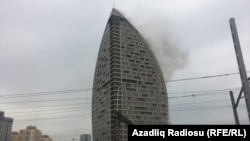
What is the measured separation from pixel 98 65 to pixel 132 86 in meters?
33.2

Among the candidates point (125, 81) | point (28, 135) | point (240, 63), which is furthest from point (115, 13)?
point (240, 63)

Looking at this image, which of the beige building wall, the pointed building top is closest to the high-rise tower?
the pointed building top

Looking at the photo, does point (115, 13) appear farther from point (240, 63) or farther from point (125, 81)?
point (240, 63)

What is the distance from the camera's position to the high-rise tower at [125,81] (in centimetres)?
13012

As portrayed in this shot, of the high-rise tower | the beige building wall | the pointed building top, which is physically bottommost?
the beige building wall

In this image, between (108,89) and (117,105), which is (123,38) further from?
(117,105)

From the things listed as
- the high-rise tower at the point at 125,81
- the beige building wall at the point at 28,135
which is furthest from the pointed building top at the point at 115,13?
the beige building wall at the point at 28,135

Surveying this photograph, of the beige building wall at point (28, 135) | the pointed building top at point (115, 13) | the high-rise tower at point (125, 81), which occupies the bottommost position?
the beige building wall at point (28, 135)

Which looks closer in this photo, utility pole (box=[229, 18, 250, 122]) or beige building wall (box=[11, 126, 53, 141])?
utility pole (box=[229, 18, 250, 122])

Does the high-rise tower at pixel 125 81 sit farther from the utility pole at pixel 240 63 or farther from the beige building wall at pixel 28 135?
the utility pole at pixel 240 63

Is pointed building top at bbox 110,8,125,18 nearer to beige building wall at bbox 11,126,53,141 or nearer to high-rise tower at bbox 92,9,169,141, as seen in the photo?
high-rise tower at bbox 92,9,169,141

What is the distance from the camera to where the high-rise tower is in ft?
427

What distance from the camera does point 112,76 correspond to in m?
135

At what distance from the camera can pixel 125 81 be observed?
136 m
